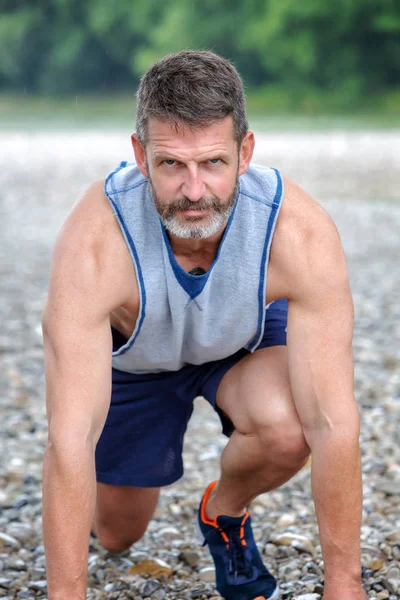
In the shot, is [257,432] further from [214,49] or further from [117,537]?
[214,49]

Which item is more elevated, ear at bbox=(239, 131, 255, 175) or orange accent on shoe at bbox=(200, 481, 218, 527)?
ear at bbox=(239, 131, 255, 175)

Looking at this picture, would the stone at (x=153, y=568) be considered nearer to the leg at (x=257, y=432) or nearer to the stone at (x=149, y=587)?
the stone at (x=149, y=587)

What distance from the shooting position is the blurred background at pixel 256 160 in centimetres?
385

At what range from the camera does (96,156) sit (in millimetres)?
24266

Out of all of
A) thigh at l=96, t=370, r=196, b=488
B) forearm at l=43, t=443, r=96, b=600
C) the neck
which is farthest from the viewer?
thigh at l=96, t=370, r=196, b=488

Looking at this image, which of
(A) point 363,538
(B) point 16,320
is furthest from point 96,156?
(A) point 363,538

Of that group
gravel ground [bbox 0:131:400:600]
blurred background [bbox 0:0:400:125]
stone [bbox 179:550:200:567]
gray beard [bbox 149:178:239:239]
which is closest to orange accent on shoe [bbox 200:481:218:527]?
gravel ground [bbox 0:131:400:600]

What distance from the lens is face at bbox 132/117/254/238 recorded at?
2.82 m

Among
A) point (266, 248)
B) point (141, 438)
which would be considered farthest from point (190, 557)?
point (266, 248)

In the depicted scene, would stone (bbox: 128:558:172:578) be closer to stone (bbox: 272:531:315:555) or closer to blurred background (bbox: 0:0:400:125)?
stone (bbox: 272:531:315:555)

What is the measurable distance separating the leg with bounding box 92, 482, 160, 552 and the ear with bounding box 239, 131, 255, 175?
1.35 metres

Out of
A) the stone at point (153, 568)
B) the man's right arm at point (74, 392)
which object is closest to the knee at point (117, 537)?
the stone at point (153, 568)

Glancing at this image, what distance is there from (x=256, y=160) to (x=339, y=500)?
19.1m

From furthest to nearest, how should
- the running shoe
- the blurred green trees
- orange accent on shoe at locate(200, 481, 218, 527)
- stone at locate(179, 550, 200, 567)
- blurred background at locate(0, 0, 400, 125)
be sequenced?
the blurred green trees → blurred background at locate(0, 0, 400, 125) → stone at locate(179, 550, 200, 567) → orange accent on shoe at locate(200, 481, 218, 527) → the running shoe
